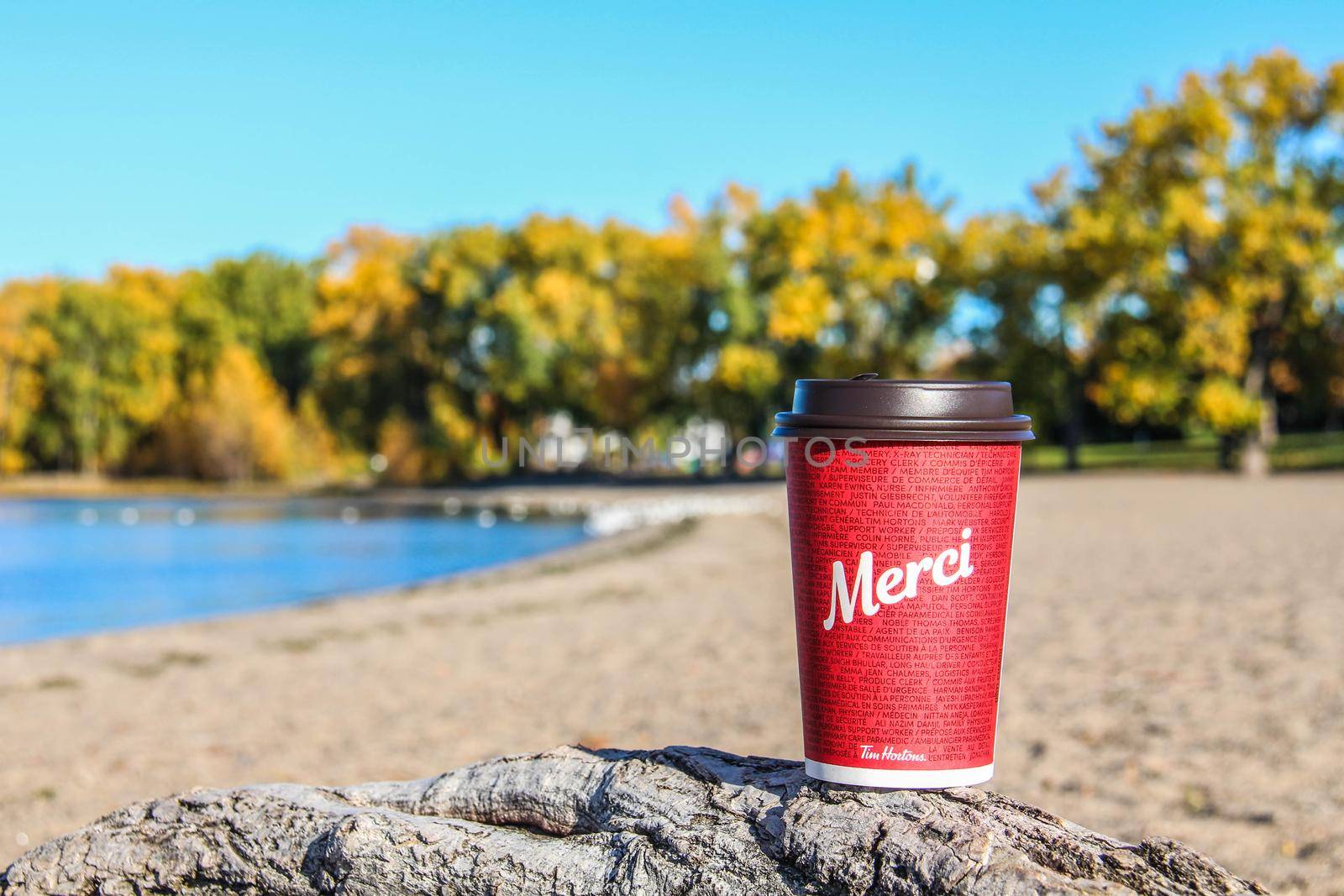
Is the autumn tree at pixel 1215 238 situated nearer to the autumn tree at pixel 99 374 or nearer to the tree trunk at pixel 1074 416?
the tree trunk at pixel 1074 416

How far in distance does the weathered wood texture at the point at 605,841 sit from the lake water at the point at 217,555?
47.9 ft

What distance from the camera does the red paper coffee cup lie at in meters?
2.09

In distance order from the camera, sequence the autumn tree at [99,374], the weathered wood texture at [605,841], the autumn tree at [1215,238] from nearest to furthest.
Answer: the weathered wood texture at [605,841] < the autumn tree at [1215,238] < the autumn tree at [99,374]

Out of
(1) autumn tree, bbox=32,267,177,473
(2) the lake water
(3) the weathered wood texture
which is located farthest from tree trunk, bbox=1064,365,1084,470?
(1) autumn tree, bbox=32,267,177,473

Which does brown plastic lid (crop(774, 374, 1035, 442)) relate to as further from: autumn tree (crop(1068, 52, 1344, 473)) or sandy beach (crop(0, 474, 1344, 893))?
autumn tree (crop(1068, 52, 1344, 473))

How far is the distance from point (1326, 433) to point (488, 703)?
48888 mm

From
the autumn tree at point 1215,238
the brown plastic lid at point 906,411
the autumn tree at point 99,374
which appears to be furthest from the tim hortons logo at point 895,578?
the autumn tree at point 99,374

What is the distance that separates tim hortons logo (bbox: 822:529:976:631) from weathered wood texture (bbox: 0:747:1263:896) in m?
0.35

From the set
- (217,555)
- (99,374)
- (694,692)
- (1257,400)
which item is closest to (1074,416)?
(1257,400)

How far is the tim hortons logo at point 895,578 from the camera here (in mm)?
2098

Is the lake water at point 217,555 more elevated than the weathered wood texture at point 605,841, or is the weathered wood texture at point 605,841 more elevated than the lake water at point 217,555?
the weathered wood texture at point 605,841

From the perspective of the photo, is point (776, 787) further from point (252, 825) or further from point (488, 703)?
point (488, 703)

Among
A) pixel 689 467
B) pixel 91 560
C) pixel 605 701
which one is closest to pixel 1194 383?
pixel 91 560

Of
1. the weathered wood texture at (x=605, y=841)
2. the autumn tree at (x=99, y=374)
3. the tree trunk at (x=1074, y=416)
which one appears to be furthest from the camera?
the autumn tree at (x=99, y=374)
